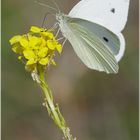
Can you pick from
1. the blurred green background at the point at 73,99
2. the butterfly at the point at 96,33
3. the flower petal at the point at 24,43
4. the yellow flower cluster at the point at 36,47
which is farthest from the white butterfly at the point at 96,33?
the blurred green background at the point at 73,99

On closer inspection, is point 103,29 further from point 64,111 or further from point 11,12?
point 11,12

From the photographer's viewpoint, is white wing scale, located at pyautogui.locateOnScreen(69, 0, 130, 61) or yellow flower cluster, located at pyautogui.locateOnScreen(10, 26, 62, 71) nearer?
yellow flower cluster, located at pyautogui.locateOnScreen(10, 26, 62, 71)

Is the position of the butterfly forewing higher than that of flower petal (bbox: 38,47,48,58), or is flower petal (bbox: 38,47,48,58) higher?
flower petal (bbox: 38,47,48,58)

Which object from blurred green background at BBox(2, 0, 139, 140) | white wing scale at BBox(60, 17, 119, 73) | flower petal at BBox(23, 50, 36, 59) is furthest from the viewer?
blurred green background at BBox(2, 0, 139, 140)

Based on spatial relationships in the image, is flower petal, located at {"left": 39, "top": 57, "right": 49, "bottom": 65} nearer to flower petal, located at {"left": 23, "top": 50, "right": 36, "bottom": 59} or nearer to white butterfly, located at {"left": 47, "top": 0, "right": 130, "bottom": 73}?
flower petal, located at {"left": 23, "top": 50, "right": 36, "bottom": 59}

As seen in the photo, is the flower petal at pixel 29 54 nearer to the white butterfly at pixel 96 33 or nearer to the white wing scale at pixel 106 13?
the white butterfly at pixel 96 33

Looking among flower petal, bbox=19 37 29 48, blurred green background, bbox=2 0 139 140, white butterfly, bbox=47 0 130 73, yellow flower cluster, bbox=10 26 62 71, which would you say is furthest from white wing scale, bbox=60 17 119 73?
blurred green background, bbox=2 0 139 140

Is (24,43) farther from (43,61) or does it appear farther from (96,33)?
(96,33)
